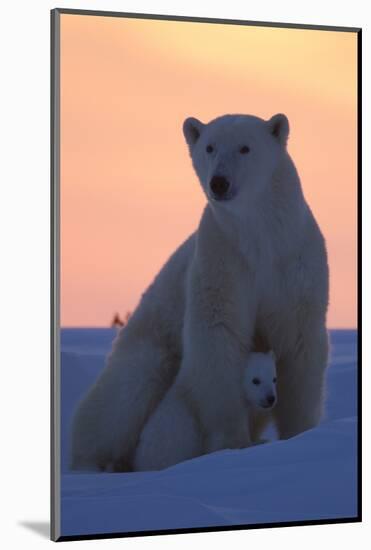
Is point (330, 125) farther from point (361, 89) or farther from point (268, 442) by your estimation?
point (268, 442)

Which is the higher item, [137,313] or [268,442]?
[137,313]

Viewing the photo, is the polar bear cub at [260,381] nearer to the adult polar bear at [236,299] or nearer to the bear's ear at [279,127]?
the adult polar bear at [236,299]

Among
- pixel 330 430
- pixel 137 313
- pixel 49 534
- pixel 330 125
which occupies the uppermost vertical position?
A: pixel 330 125

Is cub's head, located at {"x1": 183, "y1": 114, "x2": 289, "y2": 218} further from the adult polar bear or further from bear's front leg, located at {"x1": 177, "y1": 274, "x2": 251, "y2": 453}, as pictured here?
bear's front leg, located at {"x1": 177, "y1": 274, "x2": 251, "y2": 453}

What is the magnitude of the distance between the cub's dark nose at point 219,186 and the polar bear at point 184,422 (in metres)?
0.78

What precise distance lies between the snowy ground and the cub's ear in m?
0.95

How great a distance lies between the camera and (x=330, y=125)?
6.24 meters

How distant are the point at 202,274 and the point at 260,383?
0.58 meters

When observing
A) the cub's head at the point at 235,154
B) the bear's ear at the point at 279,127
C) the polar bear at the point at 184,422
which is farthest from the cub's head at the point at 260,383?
the bear's ear at the point at 279,127

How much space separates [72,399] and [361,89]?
2.03 metres

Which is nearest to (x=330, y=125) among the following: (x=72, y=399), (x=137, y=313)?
(x=137, y=313)

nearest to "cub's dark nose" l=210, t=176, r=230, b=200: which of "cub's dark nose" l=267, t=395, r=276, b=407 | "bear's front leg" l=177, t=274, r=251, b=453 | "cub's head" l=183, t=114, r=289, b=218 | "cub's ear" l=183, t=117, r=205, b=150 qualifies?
"cub's head" l=183, t=114, r=289, b=218

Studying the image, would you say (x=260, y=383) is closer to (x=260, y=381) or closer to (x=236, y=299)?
(x=260, y=381)

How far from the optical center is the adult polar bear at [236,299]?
5922 mm
